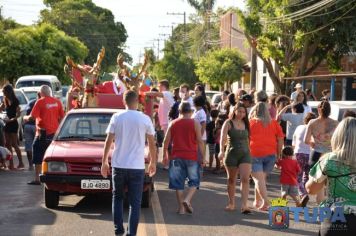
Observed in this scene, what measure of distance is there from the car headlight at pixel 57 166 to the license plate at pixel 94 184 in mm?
365

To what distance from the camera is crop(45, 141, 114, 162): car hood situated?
10.6 m

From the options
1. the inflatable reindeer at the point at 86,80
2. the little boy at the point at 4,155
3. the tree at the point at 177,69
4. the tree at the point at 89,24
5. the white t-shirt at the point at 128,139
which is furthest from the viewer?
the tree at the point at 89,24

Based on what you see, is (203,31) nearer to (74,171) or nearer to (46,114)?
(46,114)

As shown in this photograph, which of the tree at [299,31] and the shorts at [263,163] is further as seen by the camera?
the tree at [299,31]

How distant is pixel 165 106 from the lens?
16891 millimetres

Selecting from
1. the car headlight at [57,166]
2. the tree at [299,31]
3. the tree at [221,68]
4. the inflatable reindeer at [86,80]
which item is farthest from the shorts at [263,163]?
the tree at [221,68]

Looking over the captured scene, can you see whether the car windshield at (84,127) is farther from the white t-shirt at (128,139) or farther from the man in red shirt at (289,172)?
the white t-shirt at (128,139)

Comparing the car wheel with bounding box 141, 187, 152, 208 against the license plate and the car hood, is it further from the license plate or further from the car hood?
the car hood

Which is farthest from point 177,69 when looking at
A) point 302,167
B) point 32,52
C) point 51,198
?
point 51,198

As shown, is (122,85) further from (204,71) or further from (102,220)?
(204,71)

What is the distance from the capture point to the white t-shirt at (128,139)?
8.36 metres

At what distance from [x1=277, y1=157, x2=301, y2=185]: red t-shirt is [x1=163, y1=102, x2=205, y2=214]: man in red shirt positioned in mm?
1486

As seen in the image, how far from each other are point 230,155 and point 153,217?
1.50m

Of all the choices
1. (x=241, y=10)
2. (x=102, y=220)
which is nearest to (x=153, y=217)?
(x=102, y=220)
